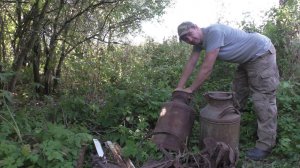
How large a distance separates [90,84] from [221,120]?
265 cm

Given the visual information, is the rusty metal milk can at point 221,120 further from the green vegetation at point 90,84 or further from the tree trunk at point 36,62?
the tree trunk at point 36,62

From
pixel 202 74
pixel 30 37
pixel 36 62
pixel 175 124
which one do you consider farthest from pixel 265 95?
pixel 36 62

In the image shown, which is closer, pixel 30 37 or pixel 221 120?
pixel 221 120

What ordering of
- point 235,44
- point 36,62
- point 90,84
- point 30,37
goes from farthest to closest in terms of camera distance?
point 36,62 < point 90,84 < point 30,37 < point 235,44

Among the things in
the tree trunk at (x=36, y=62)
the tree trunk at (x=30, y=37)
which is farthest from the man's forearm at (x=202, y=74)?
the tree trunk at (x=36, y=62)

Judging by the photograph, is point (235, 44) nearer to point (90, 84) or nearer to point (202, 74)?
point (202, 74)

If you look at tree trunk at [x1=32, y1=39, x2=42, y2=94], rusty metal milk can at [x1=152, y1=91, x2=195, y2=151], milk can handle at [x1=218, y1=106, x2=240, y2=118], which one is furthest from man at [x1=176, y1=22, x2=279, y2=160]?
tree trunk at [x1=32, y1=39, x2=42, y2=94]

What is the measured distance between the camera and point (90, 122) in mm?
5605

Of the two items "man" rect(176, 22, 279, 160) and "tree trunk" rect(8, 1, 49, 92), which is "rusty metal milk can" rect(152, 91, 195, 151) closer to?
"man" rect(176, 22, 279, 160)

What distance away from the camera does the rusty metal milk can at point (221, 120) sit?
4.75 m

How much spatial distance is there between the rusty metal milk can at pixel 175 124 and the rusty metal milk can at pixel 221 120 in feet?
0.67

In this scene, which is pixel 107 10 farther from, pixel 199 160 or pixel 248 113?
pixel 199 160

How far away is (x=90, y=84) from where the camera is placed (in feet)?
21.7

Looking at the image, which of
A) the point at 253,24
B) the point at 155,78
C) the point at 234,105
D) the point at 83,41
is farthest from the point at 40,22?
the point at 253,24
